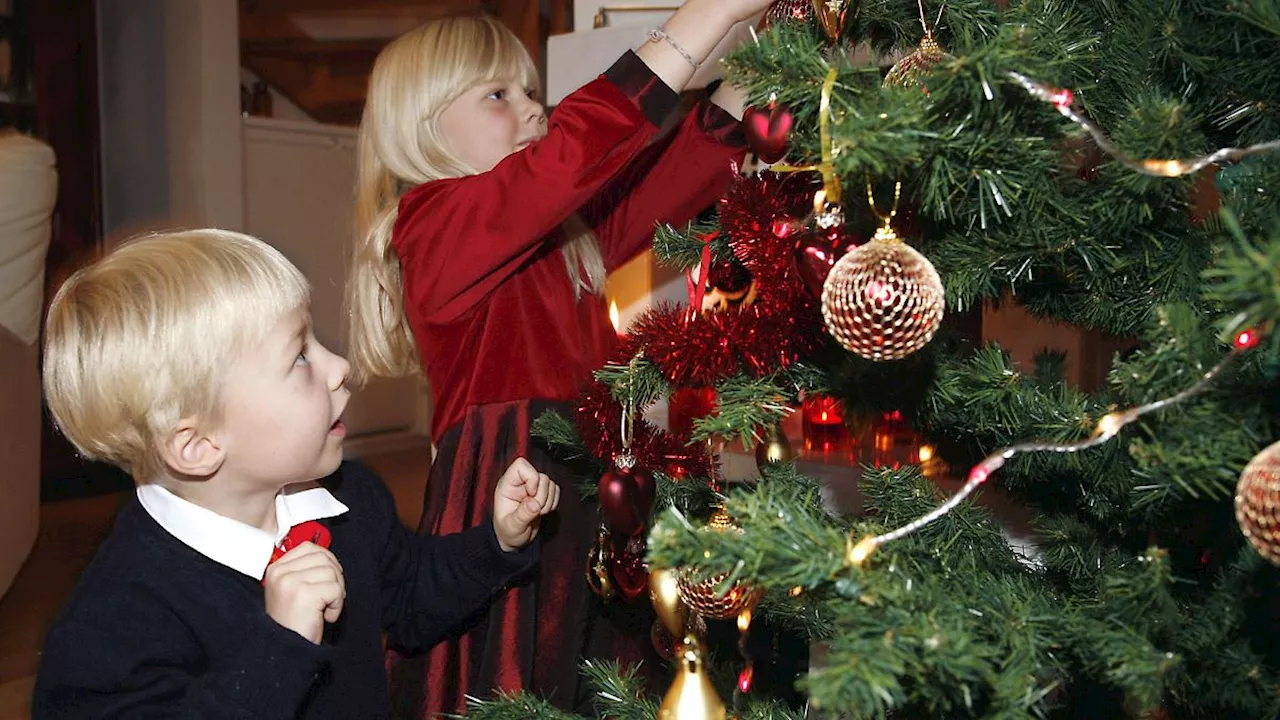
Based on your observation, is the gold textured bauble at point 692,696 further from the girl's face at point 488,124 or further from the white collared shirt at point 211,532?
the girl's face at point 488,124

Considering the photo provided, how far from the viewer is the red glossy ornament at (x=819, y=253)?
0.60 m

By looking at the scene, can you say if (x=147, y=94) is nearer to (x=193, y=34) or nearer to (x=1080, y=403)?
(x=193, y=34)

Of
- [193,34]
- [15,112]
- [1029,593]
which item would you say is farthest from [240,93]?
[1029,593]

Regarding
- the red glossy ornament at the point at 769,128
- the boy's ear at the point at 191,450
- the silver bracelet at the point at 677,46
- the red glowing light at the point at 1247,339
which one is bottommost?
the boy's ear at the point at 191,450

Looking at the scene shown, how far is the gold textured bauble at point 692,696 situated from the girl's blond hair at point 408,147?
0.56 metres

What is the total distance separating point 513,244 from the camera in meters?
1.01

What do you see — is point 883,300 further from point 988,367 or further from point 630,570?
point 630,570

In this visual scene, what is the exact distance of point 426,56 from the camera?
4.19ft

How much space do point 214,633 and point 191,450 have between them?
15 cm

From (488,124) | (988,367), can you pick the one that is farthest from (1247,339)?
(488,124)

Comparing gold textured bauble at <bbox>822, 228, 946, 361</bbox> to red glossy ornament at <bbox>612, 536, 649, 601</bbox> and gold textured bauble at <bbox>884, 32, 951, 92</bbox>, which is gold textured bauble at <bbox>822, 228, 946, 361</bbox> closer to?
gold textured bauble at <bbox>884, 32, 951, 92</bbox>

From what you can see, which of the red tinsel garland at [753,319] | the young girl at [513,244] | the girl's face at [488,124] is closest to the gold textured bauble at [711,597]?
the red tinsel garland at [753,319]

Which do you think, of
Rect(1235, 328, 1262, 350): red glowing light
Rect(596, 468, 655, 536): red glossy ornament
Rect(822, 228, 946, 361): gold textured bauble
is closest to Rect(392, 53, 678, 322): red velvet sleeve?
Rect(596, 468, 655, 536): red glossy ornament

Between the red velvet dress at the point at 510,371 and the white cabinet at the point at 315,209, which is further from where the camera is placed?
the white cabinet at the point at 315,209
